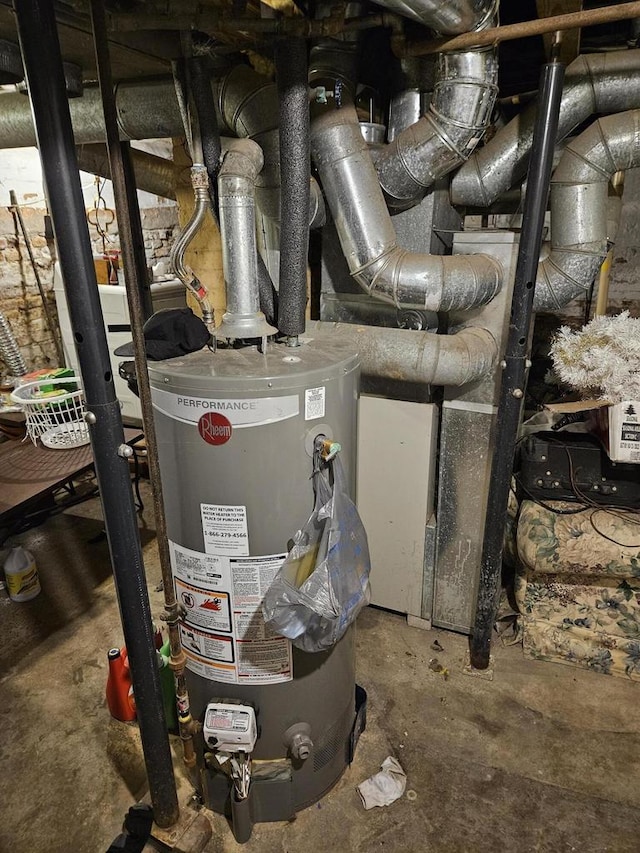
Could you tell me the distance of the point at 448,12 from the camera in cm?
128

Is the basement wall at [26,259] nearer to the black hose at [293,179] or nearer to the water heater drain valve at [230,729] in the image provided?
the black hose at [293,179]

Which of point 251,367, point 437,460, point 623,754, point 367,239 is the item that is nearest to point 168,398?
point 251,367

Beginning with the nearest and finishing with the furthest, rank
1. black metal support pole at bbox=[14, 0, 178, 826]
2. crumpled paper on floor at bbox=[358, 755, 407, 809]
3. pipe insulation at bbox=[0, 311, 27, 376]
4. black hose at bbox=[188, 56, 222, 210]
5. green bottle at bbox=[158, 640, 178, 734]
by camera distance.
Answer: black metal support pole at bbox=[14, 0, 178, 826]
black hose at bbox=[188, 56, 222, 210]
crumpled paper on floor at bbox=[358, 755, 407, 809]
green bottle at bbox=[158, 640, 178, 734]
pipe insulation at bbox=[0, 311, 27, 376]

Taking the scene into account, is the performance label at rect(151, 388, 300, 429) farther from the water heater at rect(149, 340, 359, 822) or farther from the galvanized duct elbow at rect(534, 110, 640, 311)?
the galvanized duct elbow at rect(534, 110, 640, 311)

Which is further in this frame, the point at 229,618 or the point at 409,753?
the point at 409,753

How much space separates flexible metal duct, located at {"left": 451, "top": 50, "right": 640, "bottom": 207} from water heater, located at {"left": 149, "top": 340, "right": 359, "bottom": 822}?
0.89m

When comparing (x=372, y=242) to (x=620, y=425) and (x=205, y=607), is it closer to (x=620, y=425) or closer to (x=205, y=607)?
(x=620, y=425)

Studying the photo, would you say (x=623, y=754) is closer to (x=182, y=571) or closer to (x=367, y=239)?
(x=182, y=571)

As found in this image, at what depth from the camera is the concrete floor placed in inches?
58.6

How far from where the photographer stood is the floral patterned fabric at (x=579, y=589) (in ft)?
6.14

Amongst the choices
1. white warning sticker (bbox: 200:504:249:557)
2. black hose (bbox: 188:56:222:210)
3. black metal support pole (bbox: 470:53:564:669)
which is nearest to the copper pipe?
black metal support pole (bbox: 470:53:564:669)

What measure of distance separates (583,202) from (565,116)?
295 mm

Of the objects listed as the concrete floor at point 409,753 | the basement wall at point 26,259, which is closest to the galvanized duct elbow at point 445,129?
the concrete floor at point 409,753

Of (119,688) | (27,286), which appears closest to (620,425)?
(119,688)
